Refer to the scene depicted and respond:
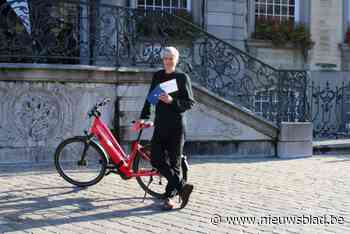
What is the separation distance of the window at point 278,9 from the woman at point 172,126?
907 cm

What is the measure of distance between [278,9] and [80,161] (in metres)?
9.51

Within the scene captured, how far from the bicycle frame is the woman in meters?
0.63

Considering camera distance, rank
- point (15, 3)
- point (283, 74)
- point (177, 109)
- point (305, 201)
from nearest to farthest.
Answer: point (177, 109)
point (305, 201)
point (15, 3)
point (283, 74)

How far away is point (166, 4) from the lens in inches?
573

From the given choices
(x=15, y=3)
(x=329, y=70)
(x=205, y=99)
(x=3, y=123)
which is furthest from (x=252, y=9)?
(x=3, y=123)

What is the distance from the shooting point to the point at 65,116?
10188 millimetres

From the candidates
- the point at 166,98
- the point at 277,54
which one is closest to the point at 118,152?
the point at 166,98

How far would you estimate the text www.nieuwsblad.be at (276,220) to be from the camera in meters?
6.41

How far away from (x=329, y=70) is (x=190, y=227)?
36.0 ft

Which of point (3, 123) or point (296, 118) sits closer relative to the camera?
point (3, 123)

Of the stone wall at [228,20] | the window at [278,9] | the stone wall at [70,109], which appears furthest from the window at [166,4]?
A: the stone wall at [70,109]

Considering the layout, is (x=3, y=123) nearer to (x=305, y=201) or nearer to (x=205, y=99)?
(x=205, y=99)

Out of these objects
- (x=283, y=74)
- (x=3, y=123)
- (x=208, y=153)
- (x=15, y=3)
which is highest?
(x=15, y=3)

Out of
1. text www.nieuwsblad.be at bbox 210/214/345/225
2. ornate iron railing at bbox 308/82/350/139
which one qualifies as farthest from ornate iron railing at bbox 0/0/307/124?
text www.nieuwsblad.be at bbox 210/214/345/225
